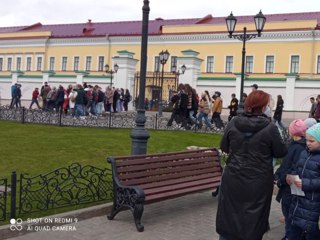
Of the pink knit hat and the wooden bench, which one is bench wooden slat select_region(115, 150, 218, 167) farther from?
the pink knit hat

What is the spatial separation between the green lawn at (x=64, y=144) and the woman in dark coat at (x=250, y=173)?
4828 mm

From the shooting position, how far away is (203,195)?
8500 mm

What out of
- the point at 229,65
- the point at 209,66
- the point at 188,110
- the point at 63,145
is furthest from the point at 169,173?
the point at 209,66

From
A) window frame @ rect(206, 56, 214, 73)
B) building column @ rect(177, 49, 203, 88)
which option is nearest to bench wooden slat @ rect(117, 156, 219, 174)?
building column @ rect(177, 49, 203, 88)

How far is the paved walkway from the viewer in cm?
595

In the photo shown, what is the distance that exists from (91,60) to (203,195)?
4349 centimetres

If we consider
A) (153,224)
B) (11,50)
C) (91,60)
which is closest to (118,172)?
(153,224)

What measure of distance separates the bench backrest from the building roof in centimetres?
3678

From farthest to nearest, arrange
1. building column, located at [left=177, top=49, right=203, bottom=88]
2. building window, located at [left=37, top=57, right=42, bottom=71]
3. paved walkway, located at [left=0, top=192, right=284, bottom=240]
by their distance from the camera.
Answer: building window, located at [left=37, top=57, right=42, bottom=71] → building column, located at [left=177, top=49, right=203, bottom=88] → paved walkway, located at [left=0, top=192, right=284, bottom=240]

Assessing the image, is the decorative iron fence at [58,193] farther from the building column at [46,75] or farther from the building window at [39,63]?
the building window at [39,63]

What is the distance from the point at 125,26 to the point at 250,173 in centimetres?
4752

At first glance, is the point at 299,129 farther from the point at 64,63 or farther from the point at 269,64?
the point at 64,63

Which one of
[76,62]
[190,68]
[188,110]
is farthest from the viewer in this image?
[76,62]

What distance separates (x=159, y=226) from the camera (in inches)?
254
